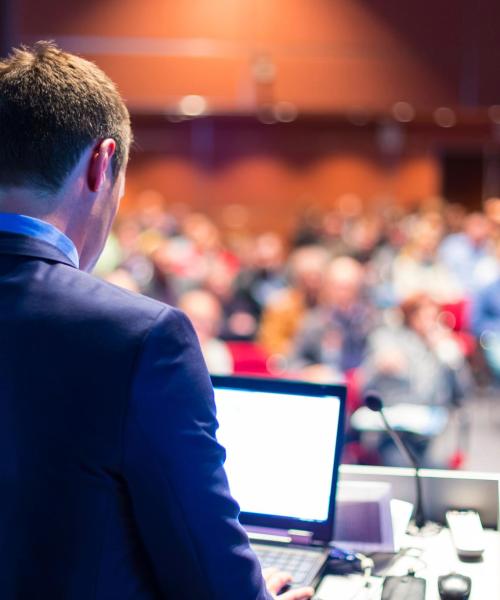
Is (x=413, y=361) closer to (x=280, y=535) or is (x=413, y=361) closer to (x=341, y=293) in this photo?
(x=341, y=293)

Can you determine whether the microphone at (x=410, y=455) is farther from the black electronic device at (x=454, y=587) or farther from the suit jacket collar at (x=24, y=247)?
the suit jacket collar at (x=24, y=247)

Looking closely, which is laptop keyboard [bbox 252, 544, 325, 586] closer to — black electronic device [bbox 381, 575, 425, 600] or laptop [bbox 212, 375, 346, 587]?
laptop [bbox 212, 375, 346, 587]

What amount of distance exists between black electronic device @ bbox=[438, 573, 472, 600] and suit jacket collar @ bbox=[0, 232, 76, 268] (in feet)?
2.99

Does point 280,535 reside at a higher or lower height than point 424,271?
lower

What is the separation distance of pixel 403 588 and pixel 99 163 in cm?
92

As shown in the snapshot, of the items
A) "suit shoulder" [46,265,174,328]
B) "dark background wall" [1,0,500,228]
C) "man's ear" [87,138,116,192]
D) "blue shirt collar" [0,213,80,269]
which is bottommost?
"suit shoulder" [46,265,174,328]

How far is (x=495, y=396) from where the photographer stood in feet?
23.4

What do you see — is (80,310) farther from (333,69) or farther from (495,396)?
(333,69)

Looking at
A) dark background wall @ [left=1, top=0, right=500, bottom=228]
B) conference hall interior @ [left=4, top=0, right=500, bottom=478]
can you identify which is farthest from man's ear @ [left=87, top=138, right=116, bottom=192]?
dark background wall @ [left=1, top=0, right=500, bottom=228]

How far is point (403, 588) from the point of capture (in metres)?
1.47

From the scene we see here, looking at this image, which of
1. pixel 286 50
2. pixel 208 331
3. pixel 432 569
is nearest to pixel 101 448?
pixel 432 569

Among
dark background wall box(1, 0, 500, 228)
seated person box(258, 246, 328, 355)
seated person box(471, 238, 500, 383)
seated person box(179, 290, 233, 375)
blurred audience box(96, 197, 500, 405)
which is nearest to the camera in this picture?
seated person box(179, 290, 233, 375)

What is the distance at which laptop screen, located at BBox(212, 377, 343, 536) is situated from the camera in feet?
5.23

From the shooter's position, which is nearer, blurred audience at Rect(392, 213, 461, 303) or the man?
the man
